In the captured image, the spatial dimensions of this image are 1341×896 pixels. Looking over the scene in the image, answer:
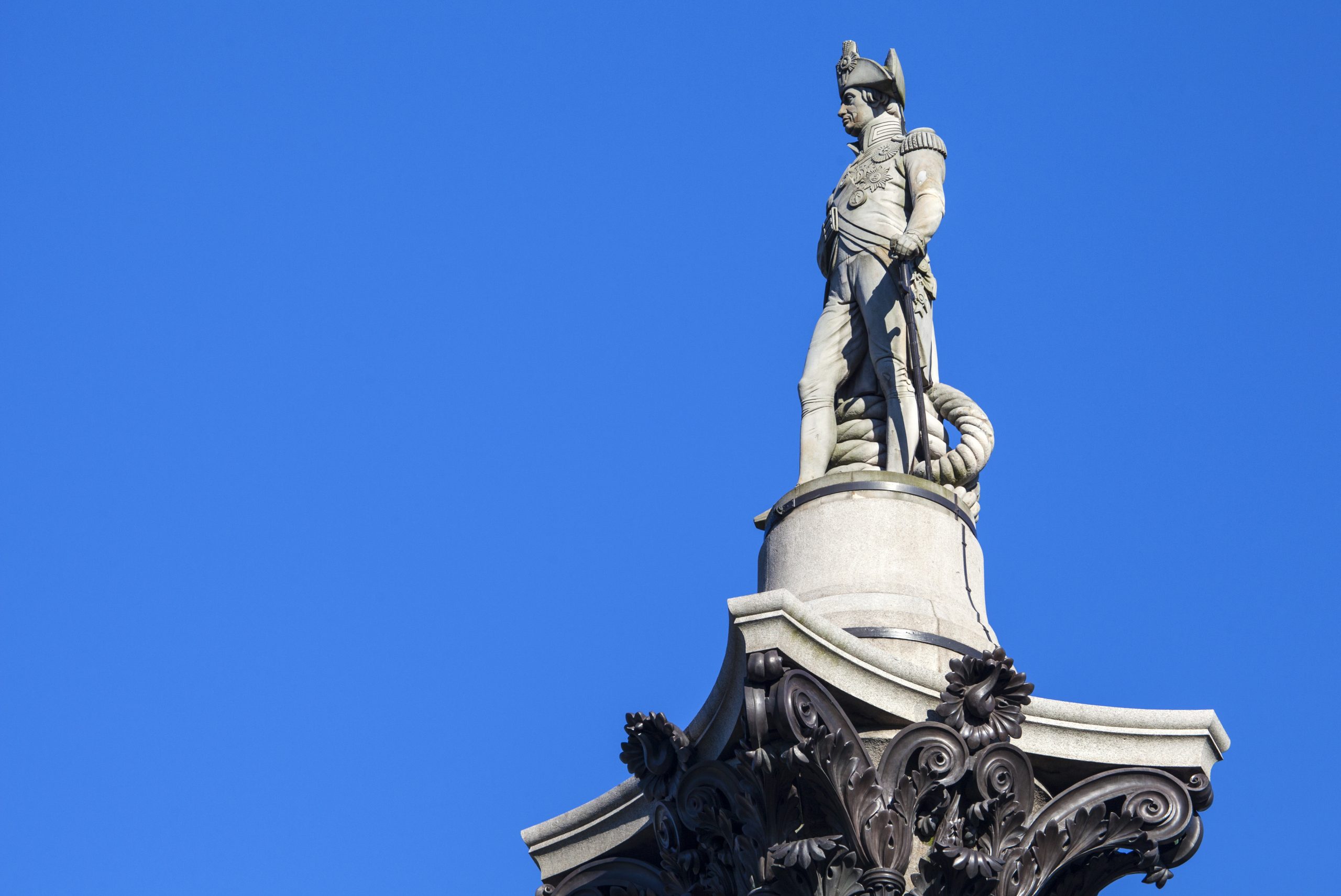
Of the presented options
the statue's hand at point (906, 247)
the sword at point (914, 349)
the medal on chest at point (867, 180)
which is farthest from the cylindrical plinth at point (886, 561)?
the medal on chest at point (867, 180)

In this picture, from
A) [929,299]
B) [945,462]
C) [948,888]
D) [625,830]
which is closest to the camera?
[948,888]

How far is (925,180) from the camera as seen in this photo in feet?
52.7

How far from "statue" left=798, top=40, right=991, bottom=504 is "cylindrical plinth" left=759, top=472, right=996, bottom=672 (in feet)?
1.99

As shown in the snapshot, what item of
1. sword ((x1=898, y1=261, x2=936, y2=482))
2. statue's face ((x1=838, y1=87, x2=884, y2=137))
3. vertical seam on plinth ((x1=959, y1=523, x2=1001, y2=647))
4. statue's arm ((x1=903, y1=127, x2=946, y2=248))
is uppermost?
statue's face ((x1=838, y1=87, x2=884, y2=137))

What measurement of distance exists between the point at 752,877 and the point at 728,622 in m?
1.61

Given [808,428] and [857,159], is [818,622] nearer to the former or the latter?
[808,428]

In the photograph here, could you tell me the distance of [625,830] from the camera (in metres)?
14.1

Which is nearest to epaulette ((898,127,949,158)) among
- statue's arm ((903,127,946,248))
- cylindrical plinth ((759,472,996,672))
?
statue's arm ((903,127,946,248))

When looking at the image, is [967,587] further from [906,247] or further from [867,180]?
[867,180]

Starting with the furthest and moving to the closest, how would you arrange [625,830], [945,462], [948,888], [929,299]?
[929,299] < [945,462] < [625,830] < [948,888]

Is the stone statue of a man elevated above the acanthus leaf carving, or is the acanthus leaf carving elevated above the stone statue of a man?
the stone statue of a man

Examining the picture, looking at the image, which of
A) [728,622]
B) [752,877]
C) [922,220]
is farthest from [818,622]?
[922,220]

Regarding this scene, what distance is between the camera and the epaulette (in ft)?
53.5

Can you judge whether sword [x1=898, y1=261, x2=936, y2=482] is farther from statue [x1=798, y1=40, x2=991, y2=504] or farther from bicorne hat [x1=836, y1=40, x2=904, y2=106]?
bicorne hat [x1=836, y1=40, x2=904, y2=106]
